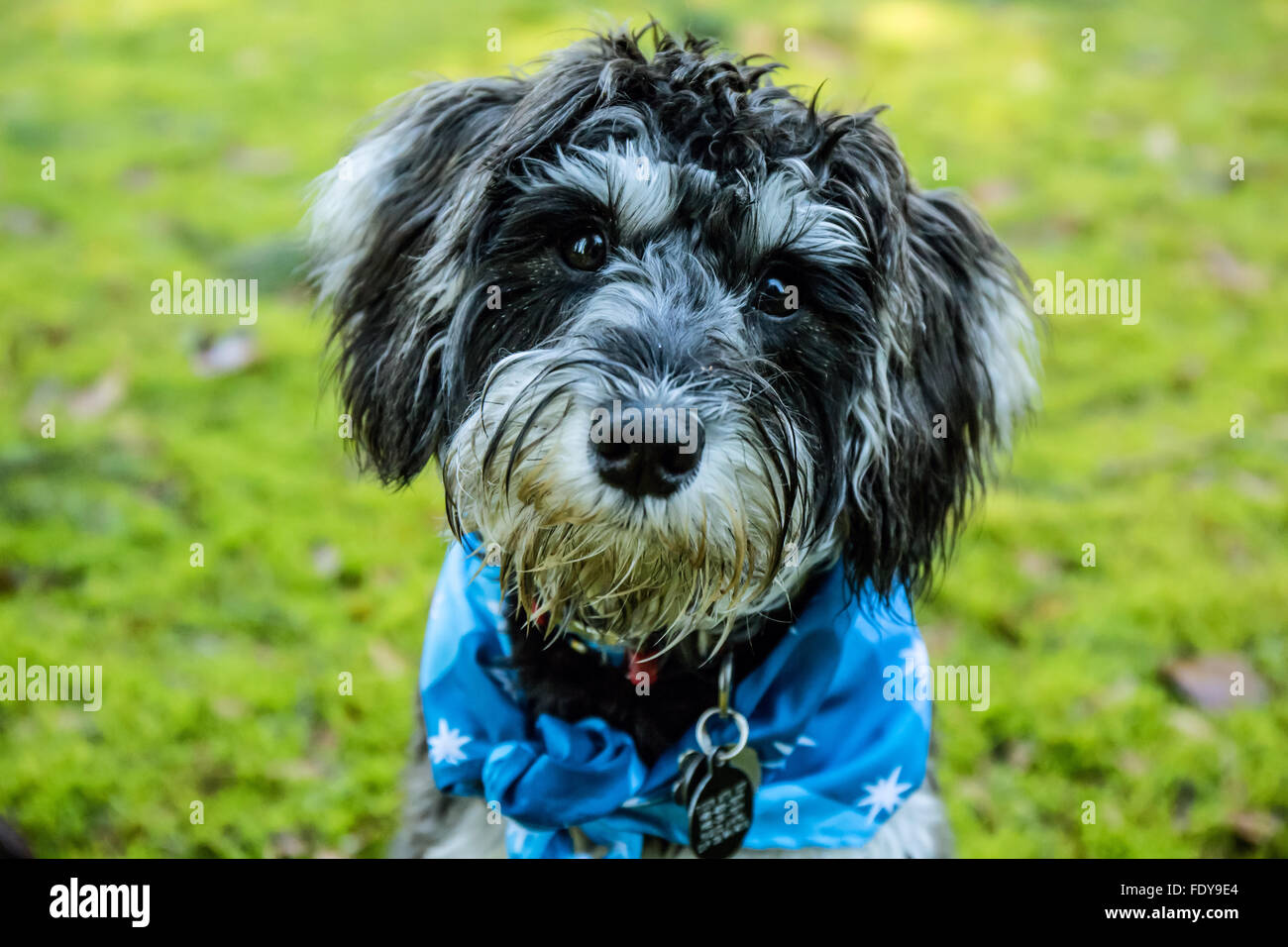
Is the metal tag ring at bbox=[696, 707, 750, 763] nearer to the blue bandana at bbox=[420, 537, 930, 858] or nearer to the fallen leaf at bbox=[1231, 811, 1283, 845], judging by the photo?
the blue bandana at bbox=[420, 537, 930, 858]

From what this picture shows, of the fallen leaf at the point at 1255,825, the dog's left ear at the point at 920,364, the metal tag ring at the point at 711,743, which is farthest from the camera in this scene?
the fallen leaf at the point at 1255,825

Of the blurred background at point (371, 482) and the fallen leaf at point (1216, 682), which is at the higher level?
the blurred background at point (371, 482)

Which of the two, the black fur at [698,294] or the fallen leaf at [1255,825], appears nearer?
the black fur at [698,294]

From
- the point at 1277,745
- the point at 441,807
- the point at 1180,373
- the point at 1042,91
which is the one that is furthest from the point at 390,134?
the point at 1042,91

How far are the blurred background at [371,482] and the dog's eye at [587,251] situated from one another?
0.78 metres

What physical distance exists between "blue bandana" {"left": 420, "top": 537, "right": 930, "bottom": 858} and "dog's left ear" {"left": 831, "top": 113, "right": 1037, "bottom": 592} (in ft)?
0.72

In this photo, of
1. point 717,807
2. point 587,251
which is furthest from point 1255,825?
point 587,251

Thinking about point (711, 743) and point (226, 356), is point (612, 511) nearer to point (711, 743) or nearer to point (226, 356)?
→ point (711, 743)

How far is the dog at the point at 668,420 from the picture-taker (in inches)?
89.8

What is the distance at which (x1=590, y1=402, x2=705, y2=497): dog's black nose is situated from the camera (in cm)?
209

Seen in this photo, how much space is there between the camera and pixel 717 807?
2.64 m

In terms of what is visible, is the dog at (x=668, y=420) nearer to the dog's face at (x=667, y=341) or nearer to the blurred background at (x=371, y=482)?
the dog's face at (x=667, y=341)

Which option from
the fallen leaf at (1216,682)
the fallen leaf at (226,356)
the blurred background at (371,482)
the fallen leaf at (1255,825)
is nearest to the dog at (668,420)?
the blurred background at (371,482)
